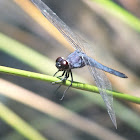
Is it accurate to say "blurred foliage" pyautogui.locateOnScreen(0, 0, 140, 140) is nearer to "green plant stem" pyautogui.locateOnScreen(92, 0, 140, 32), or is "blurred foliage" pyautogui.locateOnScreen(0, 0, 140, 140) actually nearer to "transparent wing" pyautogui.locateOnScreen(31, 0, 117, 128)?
"green plant stem" pyautogui.locateOnScreen(92, 0, 140, 32)

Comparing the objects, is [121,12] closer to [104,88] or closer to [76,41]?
[76,41]

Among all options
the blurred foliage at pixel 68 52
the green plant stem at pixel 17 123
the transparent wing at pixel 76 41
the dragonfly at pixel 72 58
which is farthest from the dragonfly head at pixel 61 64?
the green plant stem at pixel 17 123

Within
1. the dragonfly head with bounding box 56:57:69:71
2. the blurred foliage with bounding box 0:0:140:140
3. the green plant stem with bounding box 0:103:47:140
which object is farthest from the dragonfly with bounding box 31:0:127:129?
the green plant stem with bounding box 0:103:47:140

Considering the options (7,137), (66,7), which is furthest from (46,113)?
(66,7)

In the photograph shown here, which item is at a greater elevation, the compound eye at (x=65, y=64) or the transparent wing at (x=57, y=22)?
the transparent wing at (x=57, y=22)

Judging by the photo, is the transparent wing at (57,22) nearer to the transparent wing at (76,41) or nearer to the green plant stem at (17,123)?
the transparent wing at (76,41)

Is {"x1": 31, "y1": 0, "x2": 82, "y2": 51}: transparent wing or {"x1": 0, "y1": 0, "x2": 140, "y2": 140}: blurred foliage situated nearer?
{"x1": 31, "y1": 0, "x2": 82, "y2": 51}: transparent wing
